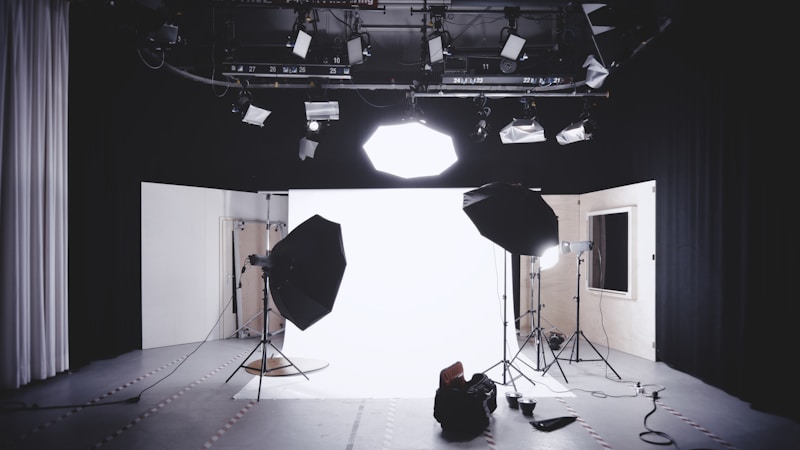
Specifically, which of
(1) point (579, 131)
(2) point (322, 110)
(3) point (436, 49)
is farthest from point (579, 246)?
(2) point (322, 110)

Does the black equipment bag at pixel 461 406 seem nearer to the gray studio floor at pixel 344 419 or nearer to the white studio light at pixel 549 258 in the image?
the gray studio floor at pixel 344 419

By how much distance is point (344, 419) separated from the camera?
3576 millimetres

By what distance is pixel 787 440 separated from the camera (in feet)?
10.6

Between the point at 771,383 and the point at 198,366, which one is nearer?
the point at 771,383

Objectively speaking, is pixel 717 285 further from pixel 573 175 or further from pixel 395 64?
pixel 395 64

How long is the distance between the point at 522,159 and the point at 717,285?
10.7ft

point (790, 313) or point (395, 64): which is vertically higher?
point (395, 64)

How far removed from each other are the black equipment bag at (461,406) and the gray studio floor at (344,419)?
95 millimetres

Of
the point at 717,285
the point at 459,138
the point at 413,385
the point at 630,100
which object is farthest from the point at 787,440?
the point at 459,138

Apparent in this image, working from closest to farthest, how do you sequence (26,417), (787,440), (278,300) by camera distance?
(278,300) → (787,440) → (26,417)

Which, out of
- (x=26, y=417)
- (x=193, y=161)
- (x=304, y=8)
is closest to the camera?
(x=26, y=417)

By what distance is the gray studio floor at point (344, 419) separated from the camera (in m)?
3.15

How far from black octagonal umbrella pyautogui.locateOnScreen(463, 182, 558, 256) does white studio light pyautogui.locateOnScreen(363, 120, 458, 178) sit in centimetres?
330

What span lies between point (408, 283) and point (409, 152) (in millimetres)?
1876
